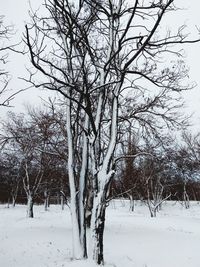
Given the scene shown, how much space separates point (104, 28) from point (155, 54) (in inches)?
78.2

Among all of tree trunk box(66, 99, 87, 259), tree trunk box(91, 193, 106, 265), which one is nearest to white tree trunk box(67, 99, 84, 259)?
tree trunk box(66, 99, 87, 259)

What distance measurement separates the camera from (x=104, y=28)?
35.1 feet

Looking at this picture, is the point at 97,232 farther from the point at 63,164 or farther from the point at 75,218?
the point at 63,164

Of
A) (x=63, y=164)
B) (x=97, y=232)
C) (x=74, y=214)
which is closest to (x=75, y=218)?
(x=74, y=214)

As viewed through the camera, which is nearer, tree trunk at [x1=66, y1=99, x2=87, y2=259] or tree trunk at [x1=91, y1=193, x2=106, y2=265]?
tree trunk at [x1=91, y1=193, x2=106, y2=265]

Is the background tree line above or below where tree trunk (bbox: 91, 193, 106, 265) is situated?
above

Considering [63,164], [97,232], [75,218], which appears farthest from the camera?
[63,164]

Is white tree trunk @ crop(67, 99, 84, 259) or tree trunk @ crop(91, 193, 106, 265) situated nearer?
tree trunk @ crop(91, 193, 106, 265)

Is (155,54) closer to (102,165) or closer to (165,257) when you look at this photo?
(102,165)

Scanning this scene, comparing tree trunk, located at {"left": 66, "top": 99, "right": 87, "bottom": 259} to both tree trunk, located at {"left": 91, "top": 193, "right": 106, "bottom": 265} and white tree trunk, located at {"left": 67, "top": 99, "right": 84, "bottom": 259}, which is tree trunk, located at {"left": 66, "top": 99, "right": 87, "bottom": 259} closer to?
white tree trunk, located at {"left": 67, "top": 99, "right": 84, "bottom": 259}

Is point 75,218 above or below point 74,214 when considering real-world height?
below

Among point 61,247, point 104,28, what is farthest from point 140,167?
point 104,28

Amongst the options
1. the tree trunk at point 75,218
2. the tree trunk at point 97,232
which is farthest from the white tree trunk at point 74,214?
the tree trunk at point 97,232

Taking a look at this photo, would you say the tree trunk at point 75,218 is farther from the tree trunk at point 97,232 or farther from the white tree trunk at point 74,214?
the tree trunk at point 97,232
